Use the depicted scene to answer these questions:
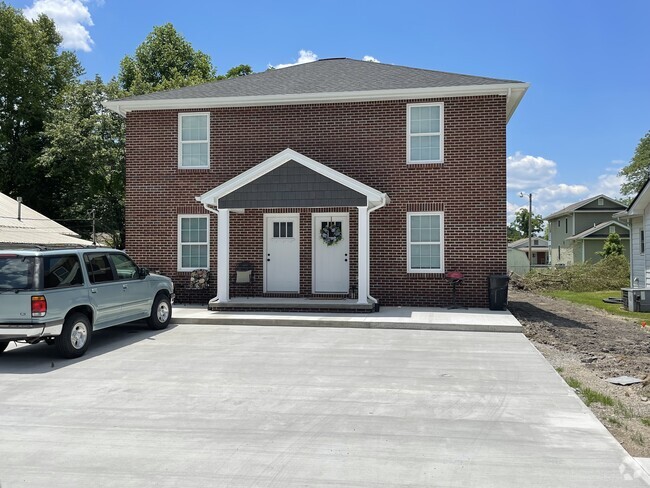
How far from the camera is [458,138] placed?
14.4 m

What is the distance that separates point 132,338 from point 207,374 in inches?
145

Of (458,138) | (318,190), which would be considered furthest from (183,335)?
(458,138)

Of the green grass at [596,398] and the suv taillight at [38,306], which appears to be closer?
the green grass at [596,398]

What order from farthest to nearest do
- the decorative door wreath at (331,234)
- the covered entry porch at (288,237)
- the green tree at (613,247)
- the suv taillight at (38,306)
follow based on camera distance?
1. the green tree at (613,247)
2. the decorative door wreath at (331,234)
3. the covered entry porch at (288,237)
4. the suv taillight at (38,306)

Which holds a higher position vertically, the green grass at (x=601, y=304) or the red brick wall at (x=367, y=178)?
the red brick wall at (x=367, y=178)

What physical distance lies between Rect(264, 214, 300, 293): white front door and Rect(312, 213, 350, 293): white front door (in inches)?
20.1

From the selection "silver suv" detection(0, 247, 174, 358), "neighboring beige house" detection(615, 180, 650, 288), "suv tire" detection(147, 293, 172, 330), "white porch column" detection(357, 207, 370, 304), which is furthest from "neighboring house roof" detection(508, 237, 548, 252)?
"silver suv" detection(0, 247, 174, 358)

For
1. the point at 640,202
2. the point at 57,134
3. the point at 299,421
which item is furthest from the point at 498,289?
the point at 57,134

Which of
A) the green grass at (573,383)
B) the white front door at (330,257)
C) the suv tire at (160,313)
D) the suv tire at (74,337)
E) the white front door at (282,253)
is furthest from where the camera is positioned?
the white front door at (282,253)

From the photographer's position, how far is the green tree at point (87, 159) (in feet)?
95.7

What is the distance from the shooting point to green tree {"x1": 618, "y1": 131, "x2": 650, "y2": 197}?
57.1 metres

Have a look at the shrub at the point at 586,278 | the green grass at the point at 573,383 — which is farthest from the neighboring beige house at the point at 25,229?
the shrub at the point at 586,278

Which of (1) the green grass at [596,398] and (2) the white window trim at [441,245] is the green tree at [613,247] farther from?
(1) the green grass at [596,398]

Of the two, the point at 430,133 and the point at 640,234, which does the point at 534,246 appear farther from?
the point at 430,133
